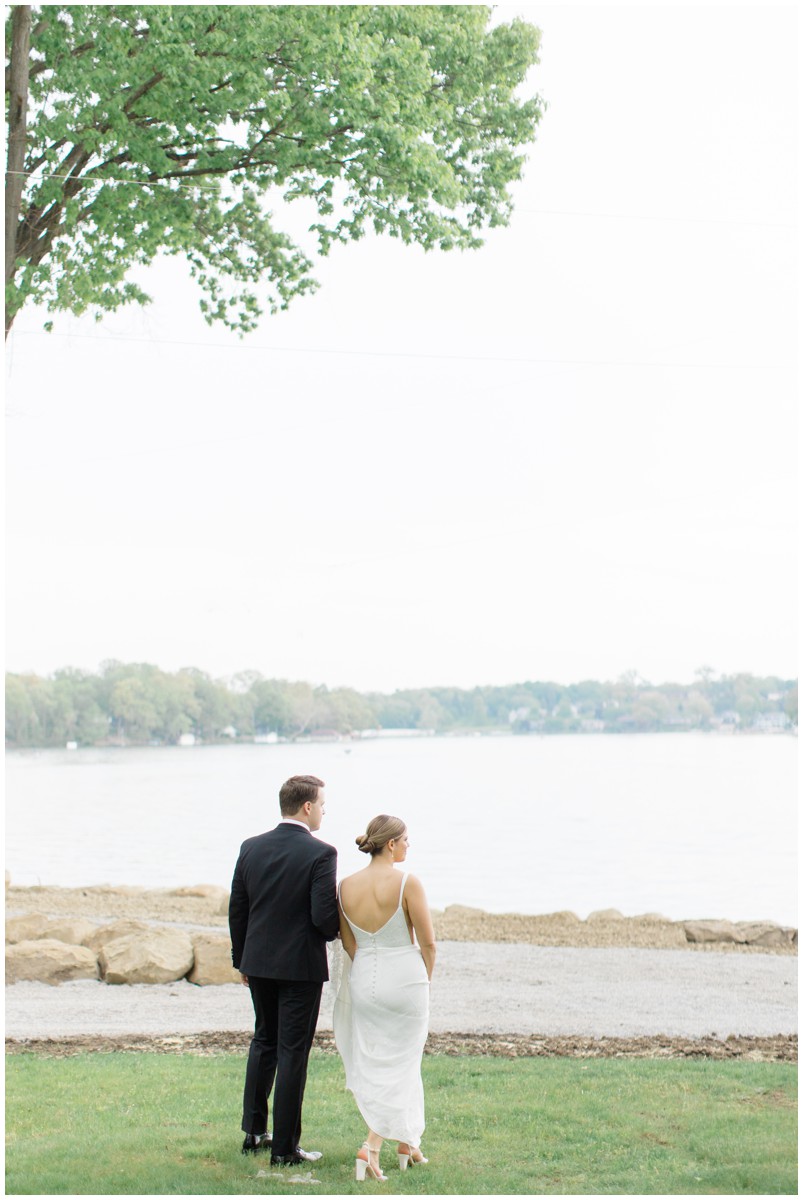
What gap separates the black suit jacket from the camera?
18.2ft

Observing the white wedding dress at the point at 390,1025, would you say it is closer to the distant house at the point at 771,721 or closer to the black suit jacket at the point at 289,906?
the black suit jacket at the point at 289,906

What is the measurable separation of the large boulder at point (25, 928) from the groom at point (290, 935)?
720 cm

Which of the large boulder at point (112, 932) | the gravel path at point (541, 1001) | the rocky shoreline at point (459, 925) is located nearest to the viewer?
the gravel path at point (541, 1001)

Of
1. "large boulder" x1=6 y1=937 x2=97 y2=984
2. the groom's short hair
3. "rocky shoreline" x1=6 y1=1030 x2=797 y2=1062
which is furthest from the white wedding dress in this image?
"large boulder" x1=6 y1=937 x2=97 y2=984

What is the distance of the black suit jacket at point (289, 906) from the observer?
5.55 meters

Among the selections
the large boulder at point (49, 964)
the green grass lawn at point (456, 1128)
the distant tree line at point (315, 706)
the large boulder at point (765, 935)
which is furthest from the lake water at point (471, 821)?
the green grass lawn at point (456, 1128)

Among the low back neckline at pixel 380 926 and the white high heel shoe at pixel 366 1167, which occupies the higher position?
the low back neckline at pixel 380 926

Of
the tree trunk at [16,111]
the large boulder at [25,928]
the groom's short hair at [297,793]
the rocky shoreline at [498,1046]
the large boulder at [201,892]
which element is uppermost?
the tree trunk at [16,111]

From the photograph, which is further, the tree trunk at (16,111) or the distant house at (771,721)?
the distant house at (771,721)

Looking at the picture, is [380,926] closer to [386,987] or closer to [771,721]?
[386,987]

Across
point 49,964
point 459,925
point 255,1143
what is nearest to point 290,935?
point 255,1143

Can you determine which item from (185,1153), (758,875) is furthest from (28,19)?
(758,875)

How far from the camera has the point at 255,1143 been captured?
233 inches

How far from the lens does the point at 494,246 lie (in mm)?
30641
